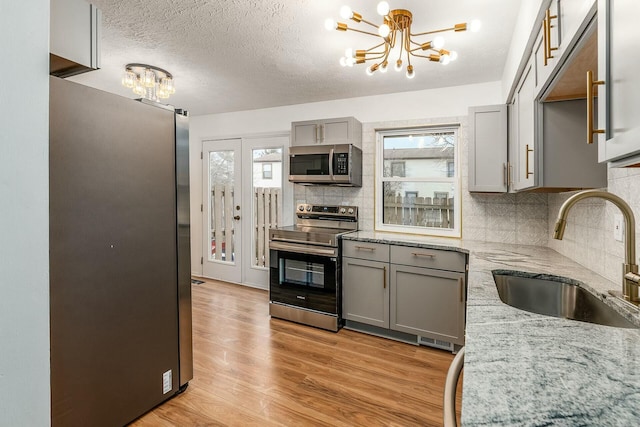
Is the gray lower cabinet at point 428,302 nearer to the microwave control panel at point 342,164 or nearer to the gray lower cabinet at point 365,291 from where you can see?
the gray lower cabinet at point 365,291

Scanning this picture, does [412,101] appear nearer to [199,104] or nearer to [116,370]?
[199,104]

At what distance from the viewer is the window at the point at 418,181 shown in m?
3.45

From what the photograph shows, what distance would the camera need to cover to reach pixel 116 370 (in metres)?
1.73

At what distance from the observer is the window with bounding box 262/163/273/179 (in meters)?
4.49

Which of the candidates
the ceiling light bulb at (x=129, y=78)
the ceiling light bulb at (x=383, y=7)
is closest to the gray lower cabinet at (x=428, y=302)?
the ceiling light bulb at (x=383, y=7)

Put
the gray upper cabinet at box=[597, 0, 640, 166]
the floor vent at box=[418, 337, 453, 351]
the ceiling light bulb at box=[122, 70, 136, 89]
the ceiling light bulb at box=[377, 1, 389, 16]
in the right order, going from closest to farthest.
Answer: the gray upper cabinet at box=[597, 0, 640, 166], the ceiling light bulb at box=[377, 1, 389, 16], the floor vent at box=[418, 337, 453, 351], the ceiling light bulb at box=[122, 70, 136, 89]

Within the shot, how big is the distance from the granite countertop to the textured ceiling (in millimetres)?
1875

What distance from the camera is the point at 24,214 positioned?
0.83 metres

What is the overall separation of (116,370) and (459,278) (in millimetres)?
2450

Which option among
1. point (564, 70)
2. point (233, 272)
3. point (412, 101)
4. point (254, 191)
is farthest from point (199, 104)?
point (564, 70)

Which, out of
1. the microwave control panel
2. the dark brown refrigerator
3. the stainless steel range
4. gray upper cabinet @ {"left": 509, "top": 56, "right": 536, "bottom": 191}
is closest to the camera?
the dark brown refrigerator

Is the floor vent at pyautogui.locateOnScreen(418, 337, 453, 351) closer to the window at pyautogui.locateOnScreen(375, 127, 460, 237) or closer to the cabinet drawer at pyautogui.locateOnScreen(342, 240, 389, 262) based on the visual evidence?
the cabinet drawer at pyautogui.locateOnScreen(342, 240, 389, 262)

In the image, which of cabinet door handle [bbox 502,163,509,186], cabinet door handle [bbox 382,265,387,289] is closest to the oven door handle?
cabinet door handle [bbox 382,265,387,289]

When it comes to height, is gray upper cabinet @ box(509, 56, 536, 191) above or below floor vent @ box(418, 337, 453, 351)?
above
